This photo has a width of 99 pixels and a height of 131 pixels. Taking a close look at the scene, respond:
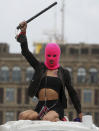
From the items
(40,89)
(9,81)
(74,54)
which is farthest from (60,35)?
(40,89)

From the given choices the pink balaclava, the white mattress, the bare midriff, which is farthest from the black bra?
the white mattress

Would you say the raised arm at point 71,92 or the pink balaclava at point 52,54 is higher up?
the pink balaclava at point 52,54

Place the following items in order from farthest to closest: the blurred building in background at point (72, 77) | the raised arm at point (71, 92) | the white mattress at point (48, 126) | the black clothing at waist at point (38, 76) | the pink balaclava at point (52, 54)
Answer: the blurred building in background at point (72, 77), the raised arm at point (71, 92), the black clothing at waist at point (38, 76), the pink balaclava at point (52, 54), the white mattress at point (48, 126)

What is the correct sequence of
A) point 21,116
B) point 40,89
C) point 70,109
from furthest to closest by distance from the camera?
point 70,109 → point 40,89 → point 21,116

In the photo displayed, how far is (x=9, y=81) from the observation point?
102500mm

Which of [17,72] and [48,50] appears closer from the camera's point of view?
[48,50]

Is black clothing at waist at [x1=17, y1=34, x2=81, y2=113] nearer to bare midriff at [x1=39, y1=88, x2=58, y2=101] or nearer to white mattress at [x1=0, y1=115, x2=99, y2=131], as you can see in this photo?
bare midriff at [x1=39, y1=88, x2=58, y2=101]

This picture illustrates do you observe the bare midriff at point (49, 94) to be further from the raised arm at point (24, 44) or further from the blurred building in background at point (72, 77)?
the blurred building in background at point (72, 77)

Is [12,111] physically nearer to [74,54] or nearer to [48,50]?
[74,54]

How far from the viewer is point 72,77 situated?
101750 millimetres

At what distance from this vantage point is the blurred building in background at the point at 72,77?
333 feet

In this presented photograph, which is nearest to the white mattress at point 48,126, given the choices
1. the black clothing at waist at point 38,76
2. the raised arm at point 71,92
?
the black clothing at waist at point 38,76

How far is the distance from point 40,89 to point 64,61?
95.5 meters

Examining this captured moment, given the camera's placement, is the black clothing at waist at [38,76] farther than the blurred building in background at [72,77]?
No
